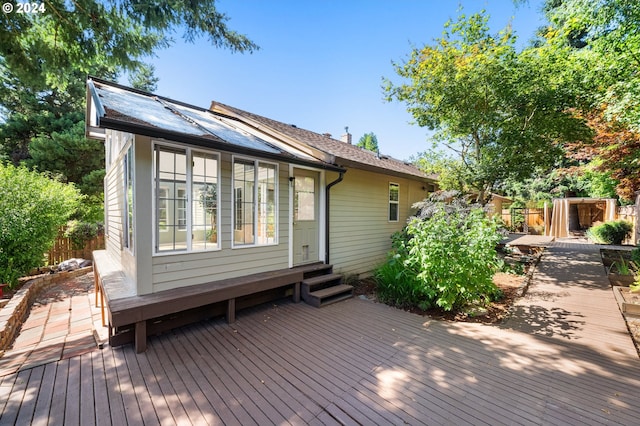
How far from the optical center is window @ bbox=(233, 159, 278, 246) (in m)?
4.88

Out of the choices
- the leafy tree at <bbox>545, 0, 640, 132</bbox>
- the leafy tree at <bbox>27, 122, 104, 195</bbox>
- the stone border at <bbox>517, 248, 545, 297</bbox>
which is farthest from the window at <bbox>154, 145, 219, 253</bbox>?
the leafy tree at <bbox>27, 122, 104, 195</bbox>

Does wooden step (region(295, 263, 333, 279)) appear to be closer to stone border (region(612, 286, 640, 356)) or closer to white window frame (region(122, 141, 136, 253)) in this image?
white window frame (region(122, 141, 136, 253))

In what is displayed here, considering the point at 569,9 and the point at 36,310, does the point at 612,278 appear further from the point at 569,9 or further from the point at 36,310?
the point at 36,310

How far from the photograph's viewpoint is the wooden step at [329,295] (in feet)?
17.0

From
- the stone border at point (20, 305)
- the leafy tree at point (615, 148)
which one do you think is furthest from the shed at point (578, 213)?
the stone border at point (20, 305)

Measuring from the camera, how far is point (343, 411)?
240cm

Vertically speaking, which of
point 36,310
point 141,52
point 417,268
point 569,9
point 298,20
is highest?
point 298,20

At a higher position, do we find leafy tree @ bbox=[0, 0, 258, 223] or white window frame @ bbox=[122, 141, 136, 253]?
leafy tree @ bbox=[0, 0, 258, 223]

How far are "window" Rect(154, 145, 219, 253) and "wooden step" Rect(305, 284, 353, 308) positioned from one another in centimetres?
215

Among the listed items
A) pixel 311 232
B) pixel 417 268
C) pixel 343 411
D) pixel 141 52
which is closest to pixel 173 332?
pixel 343 411

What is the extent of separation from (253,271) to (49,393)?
289 centimetres

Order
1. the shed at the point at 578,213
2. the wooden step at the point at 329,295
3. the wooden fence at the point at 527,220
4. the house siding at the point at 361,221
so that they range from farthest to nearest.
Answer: the wooden fence at the point at 527,220 → the shed at the point at 578,213 → the house siding at the point at 361,221 → the wooden step at the point at 329,295

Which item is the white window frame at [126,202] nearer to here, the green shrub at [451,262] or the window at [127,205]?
the window at [127,205]

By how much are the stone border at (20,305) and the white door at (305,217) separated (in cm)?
460
